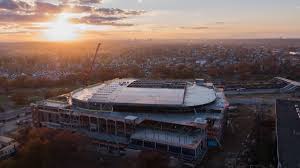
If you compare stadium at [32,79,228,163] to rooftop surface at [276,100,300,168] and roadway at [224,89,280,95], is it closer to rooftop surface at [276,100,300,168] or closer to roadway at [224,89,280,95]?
rooftop surface at [276,100,300,168]

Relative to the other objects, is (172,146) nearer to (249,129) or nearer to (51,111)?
(249,129)

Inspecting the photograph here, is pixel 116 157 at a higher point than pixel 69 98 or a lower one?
lower

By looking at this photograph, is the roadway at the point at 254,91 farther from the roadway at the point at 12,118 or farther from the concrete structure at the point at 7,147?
the concrete structure at the point at 7,147

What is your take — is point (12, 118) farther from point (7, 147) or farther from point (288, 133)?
point (288, 133)

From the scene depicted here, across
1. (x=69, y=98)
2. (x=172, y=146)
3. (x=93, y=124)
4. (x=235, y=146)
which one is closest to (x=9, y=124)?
(x=69, y=98)

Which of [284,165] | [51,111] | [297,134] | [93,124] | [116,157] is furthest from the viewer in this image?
[51,111]

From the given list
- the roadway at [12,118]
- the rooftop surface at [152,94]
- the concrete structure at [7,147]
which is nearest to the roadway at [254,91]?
the rooftop surface at [152,94]
